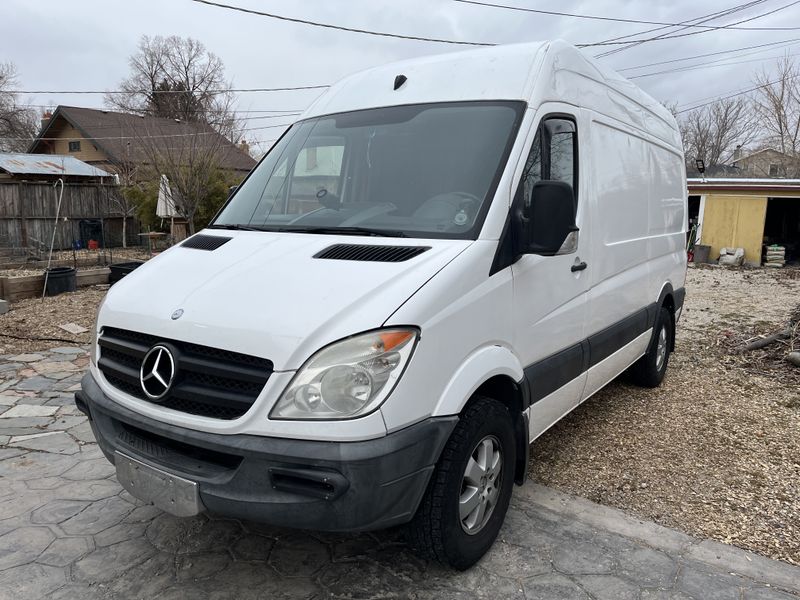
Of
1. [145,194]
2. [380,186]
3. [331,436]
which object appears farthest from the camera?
[145,194]

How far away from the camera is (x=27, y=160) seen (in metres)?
21.8

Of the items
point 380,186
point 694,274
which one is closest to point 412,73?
point 380,186

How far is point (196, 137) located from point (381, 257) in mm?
14292

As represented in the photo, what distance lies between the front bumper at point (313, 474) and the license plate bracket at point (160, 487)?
0.03 meters

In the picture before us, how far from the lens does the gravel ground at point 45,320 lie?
697 centimetres

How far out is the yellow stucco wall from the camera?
61.0 ft

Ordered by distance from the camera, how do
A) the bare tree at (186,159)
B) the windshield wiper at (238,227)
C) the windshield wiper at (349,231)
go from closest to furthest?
the windshield wiper at (349,231)
the windshield wiper at (238,227)
the bare tree at (186,159)

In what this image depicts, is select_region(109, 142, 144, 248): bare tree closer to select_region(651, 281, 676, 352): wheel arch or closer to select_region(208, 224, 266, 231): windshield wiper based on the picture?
select_region(208, 224, 266, 231): windshield wiper

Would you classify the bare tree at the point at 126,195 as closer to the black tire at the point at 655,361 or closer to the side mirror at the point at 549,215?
the black tire at the point at 655,361

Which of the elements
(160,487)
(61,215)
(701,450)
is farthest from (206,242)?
(61,215)

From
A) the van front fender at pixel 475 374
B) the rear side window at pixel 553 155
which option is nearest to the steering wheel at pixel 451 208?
the rear side window at pixel 553 155

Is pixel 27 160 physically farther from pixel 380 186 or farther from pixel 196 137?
pixel 380 186

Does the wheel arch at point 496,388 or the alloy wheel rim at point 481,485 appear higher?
the wheel arch at point 496,388

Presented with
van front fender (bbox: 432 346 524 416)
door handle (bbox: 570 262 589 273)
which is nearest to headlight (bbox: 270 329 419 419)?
van front fender (bbox: 432 346 524 416)
